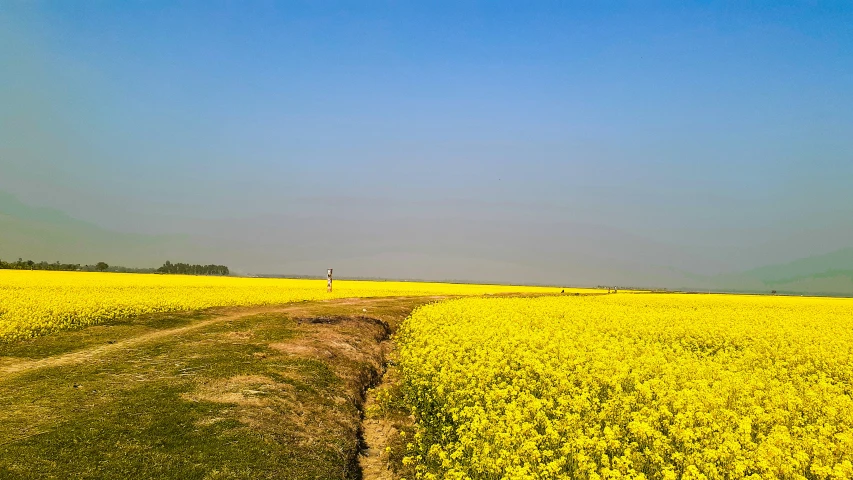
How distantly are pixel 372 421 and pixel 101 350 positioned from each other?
951 cm

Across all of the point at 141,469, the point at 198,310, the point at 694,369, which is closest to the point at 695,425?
the point at 694,369

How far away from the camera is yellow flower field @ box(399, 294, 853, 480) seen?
740 centimetres

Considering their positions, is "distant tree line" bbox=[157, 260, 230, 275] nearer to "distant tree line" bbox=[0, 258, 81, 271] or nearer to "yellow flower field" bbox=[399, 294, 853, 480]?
"distant tree line" bbox=[0, 258, 81, 271]

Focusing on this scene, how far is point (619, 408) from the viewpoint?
978 cm

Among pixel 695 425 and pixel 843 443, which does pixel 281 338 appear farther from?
pixel 843 443

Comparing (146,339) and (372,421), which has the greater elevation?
(146,339)

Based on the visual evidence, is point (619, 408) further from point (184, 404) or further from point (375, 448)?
point (184, 404)

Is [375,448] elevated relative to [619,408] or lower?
lower

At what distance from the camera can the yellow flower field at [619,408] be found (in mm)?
7398

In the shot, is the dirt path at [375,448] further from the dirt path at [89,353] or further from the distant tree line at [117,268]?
the distant tree line at [117,268]

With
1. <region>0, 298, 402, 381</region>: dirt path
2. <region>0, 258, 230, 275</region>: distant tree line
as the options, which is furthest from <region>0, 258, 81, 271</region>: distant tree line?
<region>0, 298, 402, 381</region>: dirt path

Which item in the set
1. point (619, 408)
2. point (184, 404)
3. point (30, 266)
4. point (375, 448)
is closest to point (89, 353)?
point (184, 404)

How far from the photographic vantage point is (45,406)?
9414 millimetres

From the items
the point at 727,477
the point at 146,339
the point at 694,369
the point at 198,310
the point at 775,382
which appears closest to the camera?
the point at 727,477
